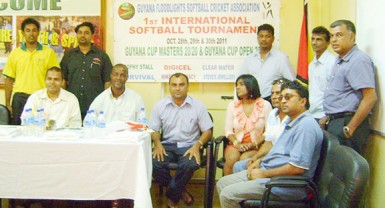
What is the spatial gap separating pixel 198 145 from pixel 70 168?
4.02ft

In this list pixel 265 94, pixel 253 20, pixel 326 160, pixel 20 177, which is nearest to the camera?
pixel 326 160

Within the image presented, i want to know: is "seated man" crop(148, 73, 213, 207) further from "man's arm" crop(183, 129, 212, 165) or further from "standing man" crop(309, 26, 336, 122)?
"standing man" crop(309, 26, 336, 122)

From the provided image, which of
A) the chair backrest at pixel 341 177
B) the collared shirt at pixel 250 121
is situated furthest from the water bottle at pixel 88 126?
the chair backrest at pixel 341 177

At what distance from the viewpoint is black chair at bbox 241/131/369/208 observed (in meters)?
1.96

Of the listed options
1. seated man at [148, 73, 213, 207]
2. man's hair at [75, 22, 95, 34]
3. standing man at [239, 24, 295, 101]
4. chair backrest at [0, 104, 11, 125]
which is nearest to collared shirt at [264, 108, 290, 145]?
seated man at [148, 73, 213, 207]

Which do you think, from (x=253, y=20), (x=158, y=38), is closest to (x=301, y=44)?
(x=253, y=20)

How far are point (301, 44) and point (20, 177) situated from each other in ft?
9.56

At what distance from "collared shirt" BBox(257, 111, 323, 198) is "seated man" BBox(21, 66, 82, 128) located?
1842 mm

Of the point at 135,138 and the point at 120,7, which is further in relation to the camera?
the point at 120,7

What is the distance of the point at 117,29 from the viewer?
14.7ft

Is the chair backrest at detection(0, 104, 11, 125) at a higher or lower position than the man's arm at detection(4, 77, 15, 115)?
lower

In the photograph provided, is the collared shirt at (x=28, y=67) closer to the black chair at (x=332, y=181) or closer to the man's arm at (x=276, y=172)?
the man's arm at (x=276, y=172)

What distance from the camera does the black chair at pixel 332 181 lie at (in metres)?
1.96

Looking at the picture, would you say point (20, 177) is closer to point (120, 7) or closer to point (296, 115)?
point (296, 115)
